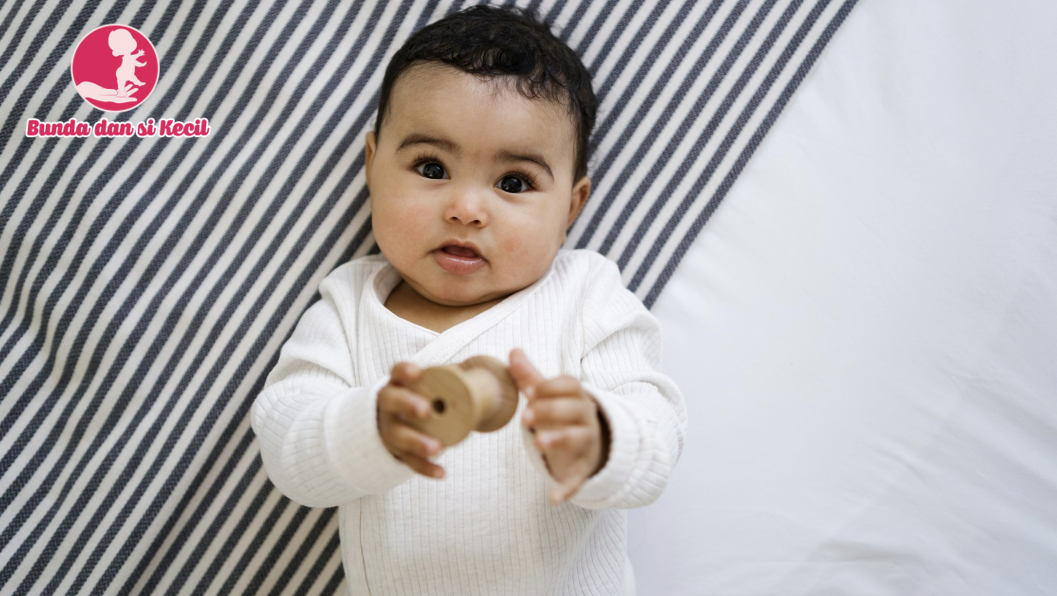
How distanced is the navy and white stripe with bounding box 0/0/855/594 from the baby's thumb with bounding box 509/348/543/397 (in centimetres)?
57

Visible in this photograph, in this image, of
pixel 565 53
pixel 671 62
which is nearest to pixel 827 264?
pixel 671 62

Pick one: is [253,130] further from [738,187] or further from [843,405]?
[843,405]

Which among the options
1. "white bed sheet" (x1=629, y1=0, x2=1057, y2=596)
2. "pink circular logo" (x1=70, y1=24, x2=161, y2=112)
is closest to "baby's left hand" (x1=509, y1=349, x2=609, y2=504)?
"white bed sheet" (x1=629, y1=0, x2=1057, y2=596)

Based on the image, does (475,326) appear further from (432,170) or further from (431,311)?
(432,170)

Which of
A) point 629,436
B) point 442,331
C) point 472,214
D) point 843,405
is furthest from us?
point 843,405

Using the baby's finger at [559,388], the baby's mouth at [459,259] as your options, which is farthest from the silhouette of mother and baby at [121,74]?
the baby's finger at [559,388]

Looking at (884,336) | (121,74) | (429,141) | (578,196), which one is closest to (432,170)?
(429,141)

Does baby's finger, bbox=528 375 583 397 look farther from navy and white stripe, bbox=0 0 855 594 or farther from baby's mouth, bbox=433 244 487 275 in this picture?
navy and white stripe, bbox=0 0 855 594

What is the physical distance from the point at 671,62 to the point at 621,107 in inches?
4.8

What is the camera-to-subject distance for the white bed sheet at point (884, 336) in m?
1.25

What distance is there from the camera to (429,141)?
1.10 meters

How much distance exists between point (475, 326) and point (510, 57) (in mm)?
399

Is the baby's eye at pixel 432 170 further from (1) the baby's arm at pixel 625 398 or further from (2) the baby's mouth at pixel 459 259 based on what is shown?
(1) the baby's arm at pixel 625 398

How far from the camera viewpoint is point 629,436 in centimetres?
88
